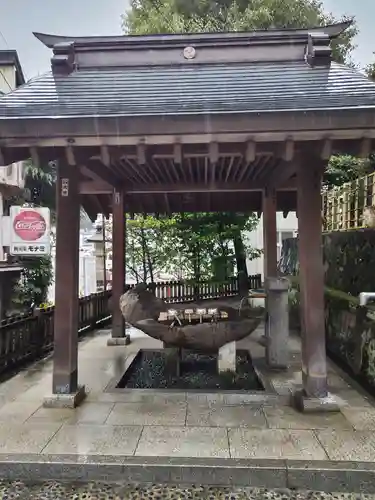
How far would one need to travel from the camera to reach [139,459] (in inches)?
135

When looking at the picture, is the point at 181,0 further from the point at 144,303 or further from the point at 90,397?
the point at 90,397

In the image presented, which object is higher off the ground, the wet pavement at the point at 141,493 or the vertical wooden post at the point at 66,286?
the vertical wooden post at the point at 66,286

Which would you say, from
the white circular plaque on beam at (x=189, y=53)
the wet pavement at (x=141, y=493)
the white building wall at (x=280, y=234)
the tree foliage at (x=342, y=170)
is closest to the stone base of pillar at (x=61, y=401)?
the wet pavement at (x=141, y=493)

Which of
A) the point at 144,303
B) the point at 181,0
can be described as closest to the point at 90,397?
the point at 144,303

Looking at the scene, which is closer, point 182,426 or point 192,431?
point 192,431

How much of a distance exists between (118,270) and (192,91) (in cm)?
473

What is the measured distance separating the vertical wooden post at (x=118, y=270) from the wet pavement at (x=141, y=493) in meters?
4.84

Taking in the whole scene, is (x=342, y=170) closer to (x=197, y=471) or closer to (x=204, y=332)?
(x=204, y=332)

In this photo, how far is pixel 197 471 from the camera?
3342mm

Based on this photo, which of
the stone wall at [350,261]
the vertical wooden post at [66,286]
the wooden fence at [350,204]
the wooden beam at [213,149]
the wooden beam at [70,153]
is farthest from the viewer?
the wooden fence at [350,204]

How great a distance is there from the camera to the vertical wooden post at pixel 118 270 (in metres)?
8.16

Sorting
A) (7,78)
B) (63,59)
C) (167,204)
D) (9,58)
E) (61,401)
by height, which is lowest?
(61,401)

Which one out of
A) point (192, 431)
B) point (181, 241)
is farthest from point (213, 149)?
point (181, 241)

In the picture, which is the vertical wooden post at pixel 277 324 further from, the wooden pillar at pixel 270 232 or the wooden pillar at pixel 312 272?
the wooden pillar at pixel 312 272
